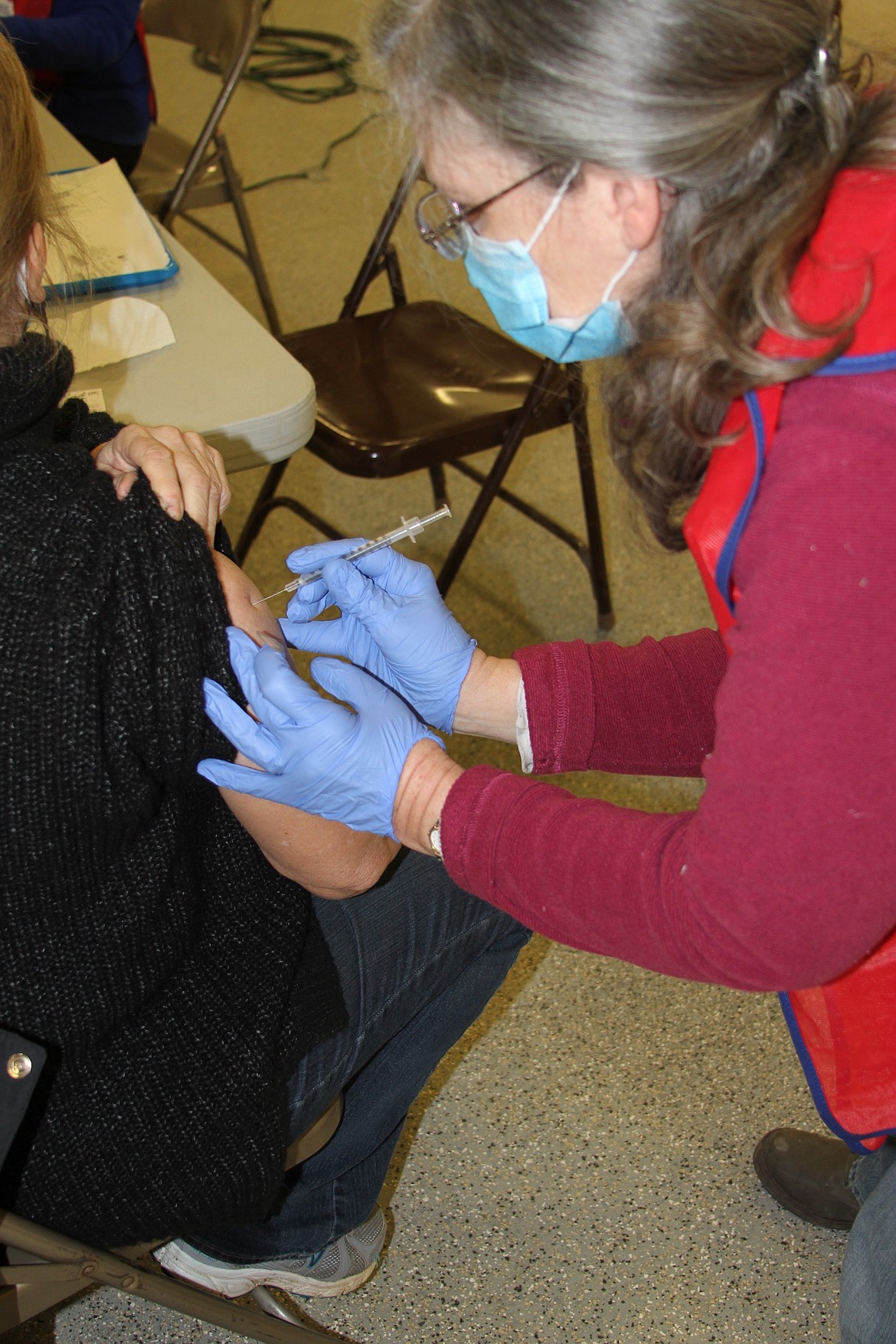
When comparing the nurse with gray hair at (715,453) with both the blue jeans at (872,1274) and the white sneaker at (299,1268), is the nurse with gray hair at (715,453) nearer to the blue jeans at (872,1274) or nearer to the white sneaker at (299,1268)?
the blue jeans at (872,1274)

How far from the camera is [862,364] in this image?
692 millimetres

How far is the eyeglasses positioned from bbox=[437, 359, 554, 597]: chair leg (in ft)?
2.68

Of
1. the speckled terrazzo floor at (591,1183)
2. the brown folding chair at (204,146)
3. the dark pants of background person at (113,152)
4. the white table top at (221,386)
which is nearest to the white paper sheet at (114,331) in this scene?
Result: the white table top at (221,386)

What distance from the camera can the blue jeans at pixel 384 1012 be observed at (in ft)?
3.51

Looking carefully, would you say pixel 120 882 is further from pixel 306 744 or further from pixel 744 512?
pixel 744 512

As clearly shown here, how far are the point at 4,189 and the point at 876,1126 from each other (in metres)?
1.06

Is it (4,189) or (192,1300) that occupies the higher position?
(4,189)

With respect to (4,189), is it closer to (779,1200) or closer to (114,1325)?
(114,1325)

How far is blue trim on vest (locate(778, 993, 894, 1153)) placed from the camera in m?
1.01

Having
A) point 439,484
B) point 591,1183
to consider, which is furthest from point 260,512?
point 591,1183

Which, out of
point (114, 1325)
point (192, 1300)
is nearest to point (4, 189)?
point (192, 1300)

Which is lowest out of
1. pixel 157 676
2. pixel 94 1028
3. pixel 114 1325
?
pixel 114 1325

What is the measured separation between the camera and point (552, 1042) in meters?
1.62

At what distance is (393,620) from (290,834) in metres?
0.28
